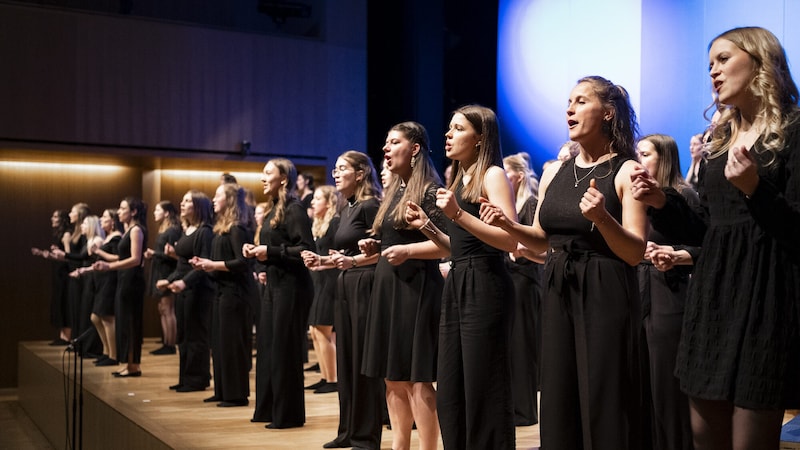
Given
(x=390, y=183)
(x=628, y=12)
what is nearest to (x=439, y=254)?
(x=390, y=183)

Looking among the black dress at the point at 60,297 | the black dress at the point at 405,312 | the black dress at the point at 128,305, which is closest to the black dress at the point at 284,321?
the black dress at the point at 405,312

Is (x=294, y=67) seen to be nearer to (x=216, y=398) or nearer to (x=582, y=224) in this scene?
(x=216, y=398)

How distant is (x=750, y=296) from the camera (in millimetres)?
2166

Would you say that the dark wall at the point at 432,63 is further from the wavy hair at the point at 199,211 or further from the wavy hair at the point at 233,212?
the wavy hair at the point at 233,212

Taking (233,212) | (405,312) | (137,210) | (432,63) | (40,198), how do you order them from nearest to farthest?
(405,312) < (233,212) < (137,210) < (432,63) < (40,198)

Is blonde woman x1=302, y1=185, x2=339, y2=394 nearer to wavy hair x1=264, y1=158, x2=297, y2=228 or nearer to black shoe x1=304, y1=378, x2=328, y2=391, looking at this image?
black shoe x1=304, y1=378, x2=328, y2=391

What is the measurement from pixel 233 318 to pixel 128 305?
9.16 ft

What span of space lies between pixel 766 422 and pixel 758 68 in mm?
901

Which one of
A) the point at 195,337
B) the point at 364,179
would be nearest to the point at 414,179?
the point at 364,179

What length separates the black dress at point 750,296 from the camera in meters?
2.11

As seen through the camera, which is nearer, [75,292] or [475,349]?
[475,349]

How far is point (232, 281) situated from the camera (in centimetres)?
620

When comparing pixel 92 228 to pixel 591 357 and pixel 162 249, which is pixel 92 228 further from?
pixel 591 357

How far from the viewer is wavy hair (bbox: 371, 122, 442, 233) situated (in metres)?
3.96
